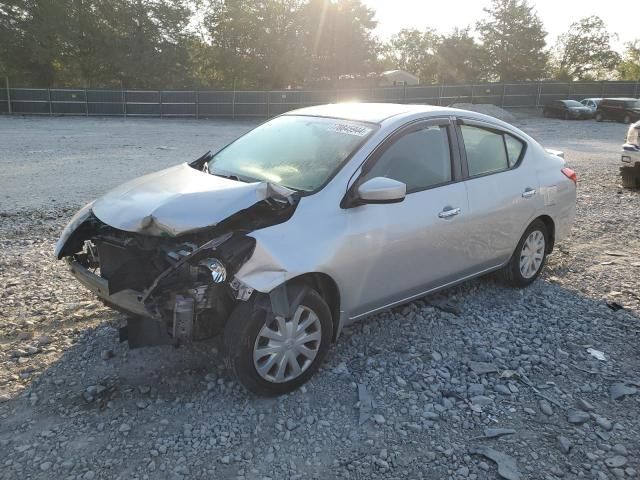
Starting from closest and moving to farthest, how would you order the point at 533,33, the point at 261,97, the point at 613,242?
the point at 613,242
the point at 261,97
the point at 533,33

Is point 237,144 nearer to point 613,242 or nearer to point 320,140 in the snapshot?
point 320,140

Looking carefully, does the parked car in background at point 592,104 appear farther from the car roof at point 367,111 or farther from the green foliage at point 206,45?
the car roof at point 367,111

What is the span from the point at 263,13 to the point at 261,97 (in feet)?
42.5

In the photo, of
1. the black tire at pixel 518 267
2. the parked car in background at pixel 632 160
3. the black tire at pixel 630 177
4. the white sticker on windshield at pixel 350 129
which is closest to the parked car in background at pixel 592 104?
the parked car in background at pixel 632 160

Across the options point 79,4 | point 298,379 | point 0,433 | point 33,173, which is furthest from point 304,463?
point 79,4

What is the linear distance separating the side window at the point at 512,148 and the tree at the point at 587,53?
2823 inches

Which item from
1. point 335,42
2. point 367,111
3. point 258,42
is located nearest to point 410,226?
point 367,111

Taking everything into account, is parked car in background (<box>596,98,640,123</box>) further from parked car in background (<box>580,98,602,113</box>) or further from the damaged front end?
the damaged front end

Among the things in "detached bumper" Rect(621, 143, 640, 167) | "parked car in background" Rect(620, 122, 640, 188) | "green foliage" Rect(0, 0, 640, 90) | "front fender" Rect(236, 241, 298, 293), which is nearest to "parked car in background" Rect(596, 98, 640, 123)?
"green foliage" Rect(0, 0, 640, 90)

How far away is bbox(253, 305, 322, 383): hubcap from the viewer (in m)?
3.34

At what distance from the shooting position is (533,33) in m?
57.6

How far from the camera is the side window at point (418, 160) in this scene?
3.99m

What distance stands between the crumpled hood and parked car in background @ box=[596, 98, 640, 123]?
110 ft

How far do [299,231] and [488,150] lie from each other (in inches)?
90.9
